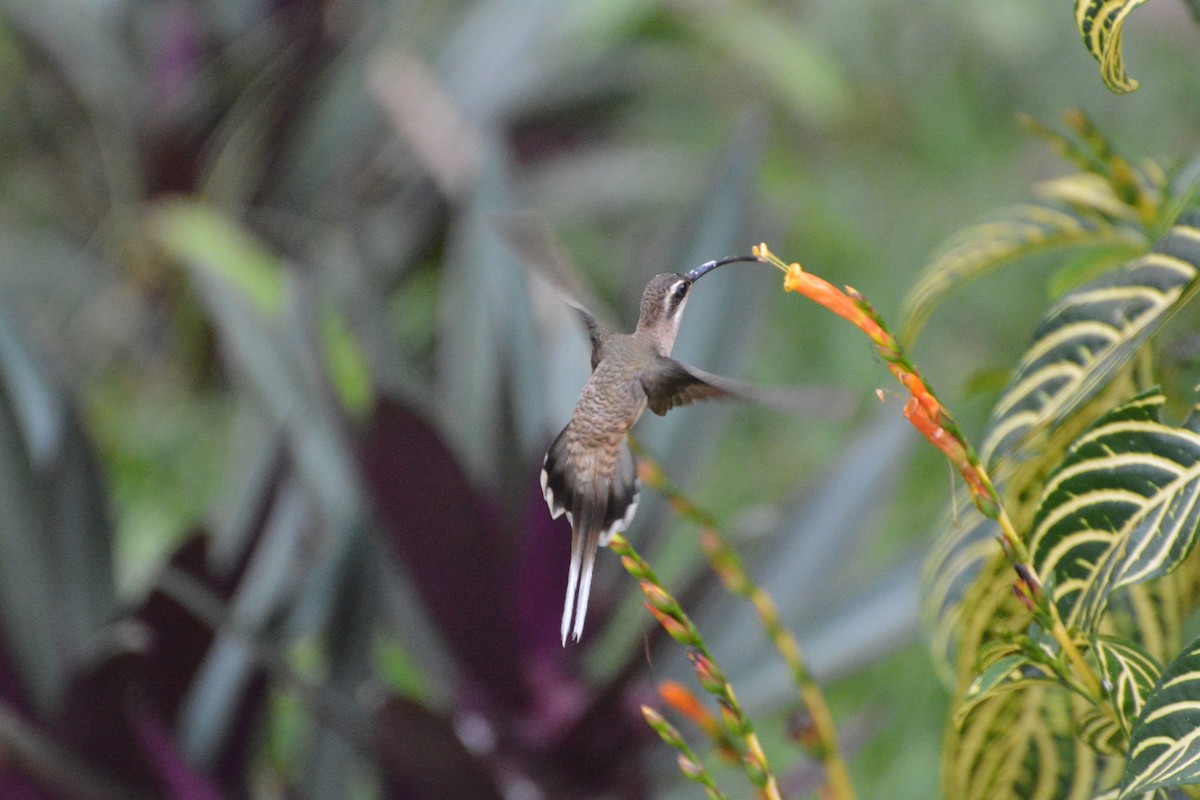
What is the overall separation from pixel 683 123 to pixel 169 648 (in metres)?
1.41

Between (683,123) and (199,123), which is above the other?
(199,123)

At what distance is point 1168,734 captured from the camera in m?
0.29

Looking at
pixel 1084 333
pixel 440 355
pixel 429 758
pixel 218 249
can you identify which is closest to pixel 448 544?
pixel 429 758

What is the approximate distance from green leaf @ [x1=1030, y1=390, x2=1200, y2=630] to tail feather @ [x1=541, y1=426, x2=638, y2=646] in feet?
0.42

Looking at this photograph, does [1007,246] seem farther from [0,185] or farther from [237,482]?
[0,185]

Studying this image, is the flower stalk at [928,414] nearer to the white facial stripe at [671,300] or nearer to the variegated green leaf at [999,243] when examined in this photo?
the white facial stripe at [671,300]

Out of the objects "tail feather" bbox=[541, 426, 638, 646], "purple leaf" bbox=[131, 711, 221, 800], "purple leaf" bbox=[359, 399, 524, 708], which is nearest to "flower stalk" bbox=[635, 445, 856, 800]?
"tail feather" bbox=[541, 426, 638, 646]

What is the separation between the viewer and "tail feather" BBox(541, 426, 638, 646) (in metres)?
0.26

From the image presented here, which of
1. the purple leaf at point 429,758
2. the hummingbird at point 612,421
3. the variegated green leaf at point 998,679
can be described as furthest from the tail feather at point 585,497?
the purple leaf at point 429,758

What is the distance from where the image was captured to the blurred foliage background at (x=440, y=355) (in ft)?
2.32

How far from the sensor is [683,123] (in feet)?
6.46

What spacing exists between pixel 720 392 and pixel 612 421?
3 centimetres

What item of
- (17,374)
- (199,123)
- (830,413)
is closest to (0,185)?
(199,123)

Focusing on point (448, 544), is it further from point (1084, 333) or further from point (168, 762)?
point (1084, 333)
